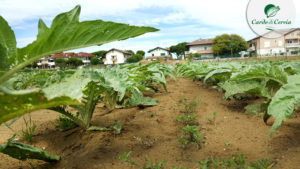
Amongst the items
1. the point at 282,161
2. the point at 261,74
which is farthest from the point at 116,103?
the point at 282,161

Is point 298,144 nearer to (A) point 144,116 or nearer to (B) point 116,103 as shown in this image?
(A) point 144,116

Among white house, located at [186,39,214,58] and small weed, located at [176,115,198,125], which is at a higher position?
white house, located at [186,39,214,58]

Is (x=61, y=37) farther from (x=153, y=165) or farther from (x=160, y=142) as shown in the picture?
(x=160, y=142)

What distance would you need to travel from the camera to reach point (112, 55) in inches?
2596

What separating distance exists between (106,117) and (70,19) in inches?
69.8

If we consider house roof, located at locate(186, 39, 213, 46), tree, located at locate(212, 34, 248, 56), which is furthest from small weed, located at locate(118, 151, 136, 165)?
house roof, located at locate(186, 39, 213, 46)

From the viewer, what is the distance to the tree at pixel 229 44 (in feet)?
156

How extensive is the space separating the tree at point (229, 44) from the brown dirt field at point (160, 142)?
48947 mm

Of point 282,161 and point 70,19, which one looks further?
point 282,161

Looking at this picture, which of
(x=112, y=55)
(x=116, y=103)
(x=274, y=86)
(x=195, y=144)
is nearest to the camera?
(x=195, y=144)

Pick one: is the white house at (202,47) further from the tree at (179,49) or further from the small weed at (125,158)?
the small weed at (125,158)

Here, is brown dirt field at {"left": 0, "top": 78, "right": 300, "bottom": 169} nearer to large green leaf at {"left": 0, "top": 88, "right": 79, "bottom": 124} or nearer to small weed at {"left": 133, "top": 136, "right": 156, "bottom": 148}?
small weed at {"left": 133, "top": 136, "right": 156, "bottom": 148}

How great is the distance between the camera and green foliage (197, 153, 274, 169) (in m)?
1.35

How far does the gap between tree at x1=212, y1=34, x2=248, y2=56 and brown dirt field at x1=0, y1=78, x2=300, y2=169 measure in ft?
161
